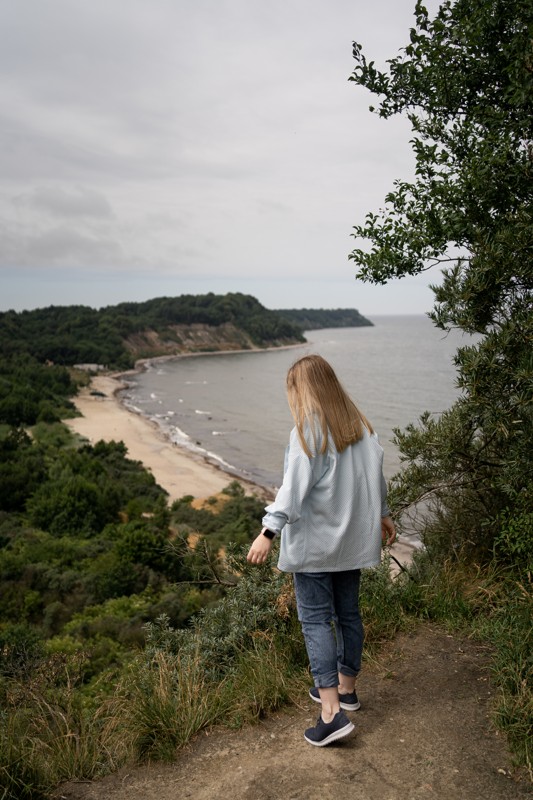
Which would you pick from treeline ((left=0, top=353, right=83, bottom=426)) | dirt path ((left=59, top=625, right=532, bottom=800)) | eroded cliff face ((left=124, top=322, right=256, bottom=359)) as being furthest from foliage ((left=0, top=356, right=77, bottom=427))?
dirt path ((left=59, top=625, right=532, bottom=800))

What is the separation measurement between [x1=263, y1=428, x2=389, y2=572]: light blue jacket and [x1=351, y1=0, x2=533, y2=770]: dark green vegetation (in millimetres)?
988

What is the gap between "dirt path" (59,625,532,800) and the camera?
8.87 feet

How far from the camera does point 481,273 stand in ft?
12.1

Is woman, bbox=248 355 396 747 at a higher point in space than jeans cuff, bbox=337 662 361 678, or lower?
higher

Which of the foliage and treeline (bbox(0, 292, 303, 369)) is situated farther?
treeline (bbox(0, 292, 303, 369))

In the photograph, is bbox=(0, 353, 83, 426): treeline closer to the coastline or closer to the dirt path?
the coastline

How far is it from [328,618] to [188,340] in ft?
432

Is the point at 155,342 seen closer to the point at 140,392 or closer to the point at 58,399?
the point at 140,392

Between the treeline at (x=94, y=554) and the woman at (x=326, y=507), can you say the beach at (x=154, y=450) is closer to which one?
the treeline at (x=94, y=554)

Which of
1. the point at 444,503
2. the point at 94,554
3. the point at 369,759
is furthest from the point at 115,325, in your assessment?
the point at 369,759

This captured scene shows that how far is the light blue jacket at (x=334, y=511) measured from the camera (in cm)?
294

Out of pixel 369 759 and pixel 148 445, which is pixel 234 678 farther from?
pixel 148 445

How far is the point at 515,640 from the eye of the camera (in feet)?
11.5

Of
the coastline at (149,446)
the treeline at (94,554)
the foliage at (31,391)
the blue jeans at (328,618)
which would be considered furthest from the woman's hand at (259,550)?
the foliage at (31,391)
